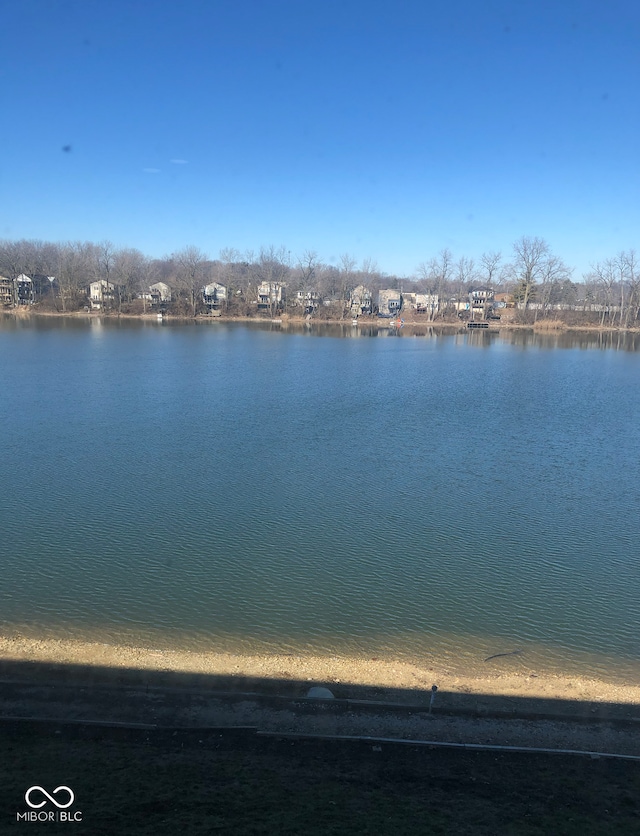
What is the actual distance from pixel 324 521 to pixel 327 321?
2822 inches

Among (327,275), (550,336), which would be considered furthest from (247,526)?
(327,275)

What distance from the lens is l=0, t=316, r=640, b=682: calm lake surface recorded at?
32.7 feet

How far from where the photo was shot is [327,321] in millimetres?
83750

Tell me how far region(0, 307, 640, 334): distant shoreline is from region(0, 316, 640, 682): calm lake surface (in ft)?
160

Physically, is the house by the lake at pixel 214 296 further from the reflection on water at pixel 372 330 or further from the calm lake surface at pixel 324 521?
the calm lake surface at pixel 324 521

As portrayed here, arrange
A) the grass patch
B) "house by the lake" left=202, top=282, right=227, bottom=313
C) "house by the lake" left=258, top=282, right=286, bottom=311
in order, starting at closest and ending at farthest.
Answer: the grass patch → "house by the lake" left=258, top=282, right=286, bottom=311 → "house by the lake" left=202, top=282, right=227, bottom=313

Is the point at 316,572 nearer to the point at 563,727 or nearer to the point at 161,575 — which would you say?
the point at 161,575

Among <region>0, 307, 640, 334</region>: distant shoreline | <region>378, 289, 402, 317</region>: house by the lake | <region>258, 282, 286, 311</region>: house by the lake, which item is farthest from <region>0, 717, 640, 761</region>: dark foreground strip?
<region>378, 289, 402, 317</region>: house by the lake

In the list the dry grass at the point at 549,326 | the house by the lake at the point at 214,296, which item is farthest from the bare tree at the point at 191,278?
the dry grass at the point at 549,326

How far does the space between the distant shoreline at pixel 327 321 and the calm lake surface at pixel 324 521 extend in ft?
160

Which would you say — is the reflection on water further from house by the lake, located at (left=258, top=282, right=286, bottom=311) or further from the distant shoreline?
house by the lake, located at (left=258, top=282, right=286, bottom=311)

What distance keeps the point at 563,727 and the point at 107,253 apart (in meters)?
92.8

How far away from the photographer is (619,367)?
4284 centimetres

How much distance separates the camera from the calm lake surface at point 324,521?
9977mm
